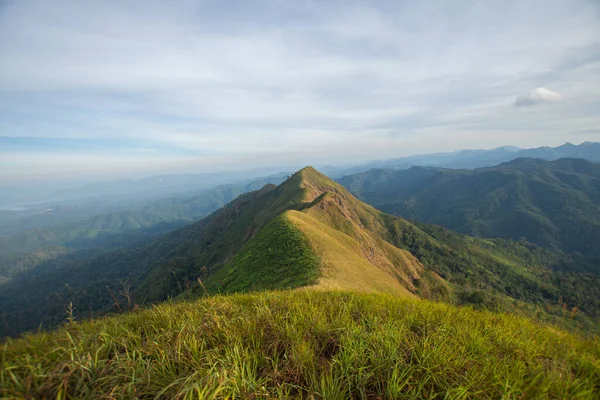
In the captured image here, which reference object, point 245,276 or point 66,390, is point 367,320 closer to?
point 66,390

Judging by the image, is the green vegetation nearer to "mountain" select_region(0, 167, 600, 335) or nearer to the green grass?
"mountain" select_region(0, 167, 600, 335)

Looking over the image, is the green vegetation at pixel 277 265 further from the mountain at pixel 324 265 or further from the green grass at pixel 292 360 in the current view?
the green grass at pixel 292 360

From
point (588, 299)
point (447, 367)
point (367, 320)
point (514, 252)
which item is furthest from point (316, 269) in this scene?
point (514, 252)

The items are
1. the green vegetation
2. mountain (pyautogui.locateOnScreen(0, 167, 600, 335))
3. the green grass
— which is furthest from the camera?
mountain (pyautogui.locateOnScreen(0, 167, 600, 335))

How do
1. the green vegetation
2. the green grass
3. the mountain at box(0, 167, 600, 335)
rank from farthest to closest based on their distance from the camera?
the mountain at box(0, 167, 600, 335) → the green vegetation → the green grass

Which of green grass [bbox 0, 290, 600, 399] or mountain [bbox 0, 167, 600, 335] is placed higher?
green grass [bbox 0, 290, 600, 399]

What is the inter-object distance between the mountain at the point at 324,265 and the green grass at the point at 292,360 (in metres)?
0.84

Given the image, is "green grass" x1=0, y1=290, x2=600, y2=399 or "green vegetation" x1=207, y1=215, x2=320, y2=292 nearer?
"green grass" x1=0, y1=290, x2=600, y2=399

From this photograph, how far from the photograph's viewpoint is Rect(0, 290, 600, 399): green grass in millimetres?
3385

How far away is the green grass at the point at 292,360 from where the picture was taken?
133 inches

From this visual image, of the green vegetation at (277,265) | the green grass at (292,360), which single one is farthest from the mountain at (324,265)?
the green grass at (292,360)

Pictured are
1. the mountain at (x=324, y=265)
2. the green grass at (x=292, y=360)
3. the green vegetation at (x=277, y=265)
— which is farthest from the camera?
the mountain at (x=324, y=265)

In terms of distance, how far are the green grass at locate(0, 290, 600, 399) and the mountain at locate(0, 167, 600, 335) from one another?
84 cm

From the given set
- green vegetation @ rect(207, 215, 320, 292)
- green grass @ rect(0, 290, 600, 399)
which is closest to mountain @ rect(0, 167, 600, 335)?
green vegetation @ rect(207, 215, 320, 292)
